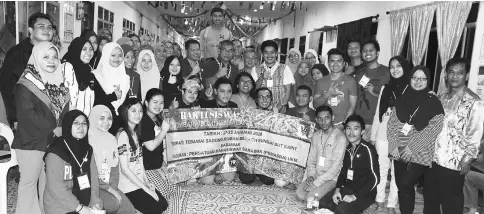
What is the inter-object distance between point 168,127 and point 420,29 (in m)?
5.52

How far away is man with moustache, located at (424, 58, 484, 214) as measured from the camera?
3037 millimetres

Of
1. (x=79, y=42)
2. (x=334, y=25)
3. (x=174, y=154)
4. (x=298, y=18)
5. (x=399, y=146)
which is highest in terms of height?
(x=298, y=18)

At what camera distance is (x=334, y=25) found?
1169 cm

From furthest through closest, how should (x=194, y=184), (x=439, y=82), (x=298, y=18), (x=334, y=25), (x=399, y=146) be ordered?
1. (x=298, y=18)
2. (x=334, y=25)
3. (x=439, y=82)
4. (x=194, y=184)
5. (x=399, y=146)

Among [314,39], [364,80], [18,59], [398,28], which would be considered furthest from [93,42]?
[314,39]

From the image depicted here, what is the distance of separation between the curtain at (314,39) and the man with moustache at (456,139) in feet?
32.7

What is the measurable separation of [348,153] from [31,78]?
281 cm

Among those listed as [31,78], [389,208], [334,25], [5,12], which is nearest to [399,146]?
[389,208]

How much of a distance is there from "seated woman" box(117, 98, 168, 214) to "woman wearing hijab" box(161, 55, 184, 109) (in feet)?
3.70

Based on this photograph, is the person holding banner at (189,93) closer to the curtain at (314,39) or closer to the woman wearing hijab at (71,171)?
the woman wearing hijab at (71,171)

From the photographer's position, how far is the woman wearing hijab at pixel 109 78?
3756 millimetres

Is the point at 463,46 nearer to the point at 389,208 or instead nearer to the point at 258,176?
the point at 389,208

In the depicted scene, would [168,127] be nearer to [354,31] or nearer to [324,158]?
[324,158]

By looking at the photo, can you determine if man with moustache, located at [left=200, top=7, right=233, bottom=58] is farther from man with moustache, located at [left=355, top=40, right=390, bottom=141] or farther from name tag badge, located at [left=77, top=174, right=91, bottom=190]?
name tag badge, located at [left=77, top=174, right=91, bottom=190]
